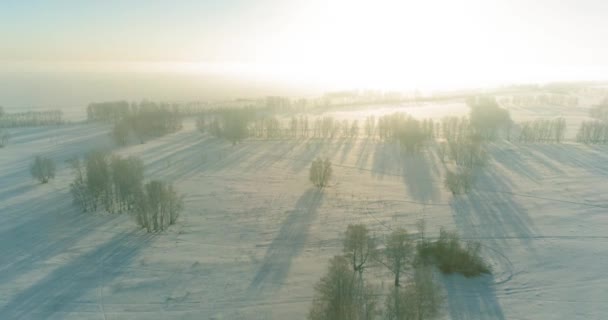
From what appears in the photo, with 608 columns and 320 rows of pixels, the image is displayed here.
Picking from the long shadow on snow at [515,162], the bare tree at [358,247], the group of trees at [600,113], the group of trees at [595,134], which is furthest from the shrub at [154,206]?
the group of trees at [600,113]

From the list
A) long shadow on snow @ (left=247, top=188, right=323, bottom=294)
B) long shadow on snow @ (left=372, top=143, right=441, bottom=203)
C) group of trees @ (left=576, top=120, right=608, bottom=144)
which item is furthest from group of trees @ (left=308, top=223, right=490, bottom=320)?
A: group of trees @ (left=576, top=120, right=608, bottom=144)

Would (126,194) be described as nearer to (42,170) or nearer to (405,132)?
(42,170)

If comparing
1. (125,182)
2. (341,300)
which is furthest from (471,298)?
(125,182)

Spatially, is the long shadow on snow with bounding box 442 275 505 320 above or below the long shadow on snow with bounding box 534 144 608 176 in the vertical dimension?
below

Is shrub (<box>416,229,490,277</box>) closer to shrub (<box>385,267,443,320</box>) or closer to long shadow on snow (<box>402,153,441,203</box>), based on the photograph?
shrub (<box>385,267,443,320</box>)

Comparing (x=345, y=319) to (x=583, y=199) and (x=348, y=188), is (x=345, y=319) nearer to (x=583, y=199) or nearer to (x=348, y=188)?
(x=348, y=188)

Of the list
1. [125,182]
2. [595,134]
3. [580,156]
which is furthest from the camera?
[595,134]

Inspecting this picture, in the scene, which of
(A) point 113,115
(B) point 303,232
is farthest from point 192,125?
(B) point 303,232

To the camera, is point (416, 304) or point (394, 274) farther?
point (394, 274)

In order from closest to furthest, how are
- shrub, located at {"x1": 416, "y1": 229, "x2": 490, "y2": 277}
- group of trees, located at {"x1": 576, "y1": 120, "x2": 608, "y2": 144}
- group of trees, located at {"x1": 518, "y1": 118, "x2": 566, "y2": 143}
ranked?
shrub, located at {"x1": 416, "y1": 229, "x2": 490, "y2": 277} < group of trees, located at {"x1": 576, "y1": 120, "x2": 608, "y2": 144} < group of trees, located at {"x1": 518, "y1": 118, "x2": 566, "y2": 143}
